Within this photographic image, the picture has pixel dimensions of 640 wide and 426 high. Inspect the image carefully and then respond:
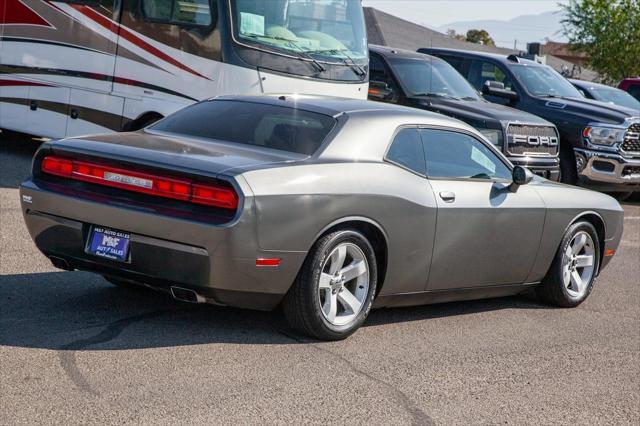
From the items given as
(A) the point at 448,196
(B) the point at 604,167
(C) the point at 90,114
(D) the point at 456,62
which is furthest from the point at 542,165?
(A) the point at 448,196

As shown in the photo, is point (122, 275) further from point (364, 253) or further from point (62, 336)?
point (364, 253)

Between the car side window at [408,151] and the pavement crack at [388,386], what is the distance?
4.29 feet

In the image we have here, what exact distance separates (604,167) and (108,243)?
11675mm

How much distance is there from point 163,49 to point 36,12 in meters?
2.52

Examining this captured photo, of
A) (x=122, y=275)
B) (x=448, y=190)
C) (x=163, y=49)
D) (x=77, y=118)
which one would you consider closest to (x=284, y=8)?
(x=163, y=49)

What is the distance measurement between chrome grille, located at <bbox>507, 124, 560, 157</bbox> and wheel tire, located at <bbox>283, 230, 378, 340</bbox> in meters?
8.41

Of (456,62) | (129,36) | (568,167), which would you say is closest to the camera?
(129,36)

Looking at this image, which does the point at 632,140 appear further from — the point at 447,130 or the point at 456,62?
the point at 447,130

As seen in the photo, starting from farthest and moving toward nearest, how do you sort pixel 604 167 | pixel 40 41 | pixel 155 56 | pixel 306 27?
pixel 604 167, pixel 40 41, pixel 155 56, pixel 306 27

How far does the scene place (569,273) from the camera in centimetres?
870

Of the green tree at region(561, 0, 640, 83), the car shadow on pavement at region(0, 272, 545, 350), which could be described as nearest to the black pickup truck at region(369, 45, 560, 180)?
the car shadow on pavement at region(0, 272, 545, 350)

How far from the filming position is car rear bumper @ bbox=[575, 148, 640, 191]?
16578 mm

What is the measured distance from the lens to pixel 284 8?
520 inches

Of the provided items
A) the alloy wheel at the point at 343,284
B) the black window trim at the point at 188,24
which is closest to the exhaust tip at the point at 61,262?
the alloy wheel at the point at 343,284
